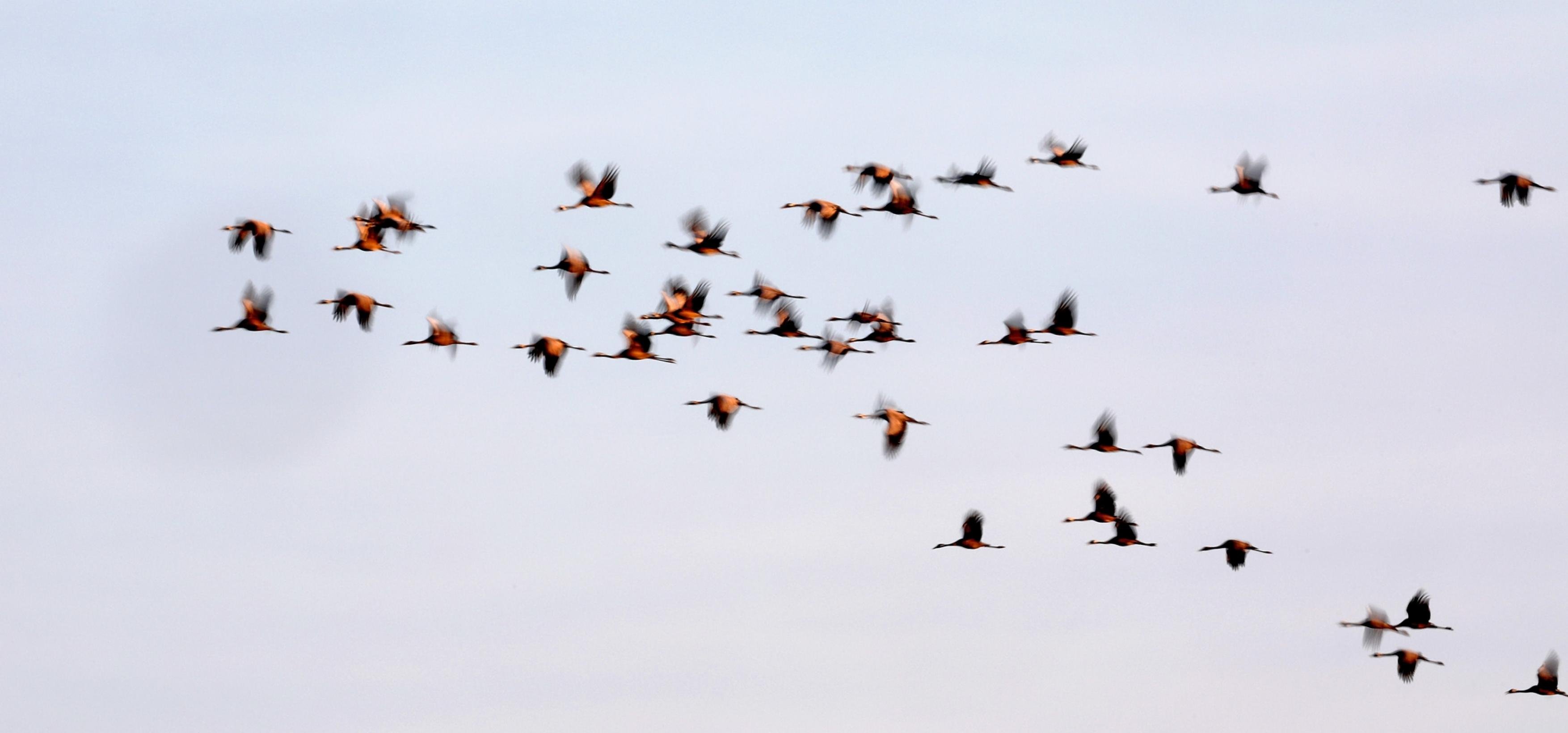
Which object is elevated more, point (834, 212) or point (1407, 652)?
point (834, 212)

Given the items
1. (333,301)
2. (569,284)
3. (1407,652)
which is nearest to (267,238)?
(333,301)

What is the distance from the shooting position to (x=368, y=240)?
61.4 metres

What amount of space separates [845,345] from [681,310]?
4.45m

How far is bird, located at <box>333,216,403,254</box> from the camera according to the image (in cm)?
6094

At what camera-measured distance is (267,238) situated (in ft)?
195

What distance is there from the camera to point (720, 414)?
2256 inches

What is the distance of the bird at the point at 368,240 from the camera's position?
60.9 m

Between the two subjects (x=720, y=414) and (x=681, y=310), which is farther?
(x=681, y=310)

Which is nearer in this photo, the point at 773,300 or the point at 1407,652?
the point at 1407,652

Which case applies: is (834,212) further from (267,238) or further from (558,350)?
(267,238)

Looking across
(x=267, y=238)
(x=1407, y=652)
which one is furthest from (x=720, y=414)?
(x=1407, y=652)

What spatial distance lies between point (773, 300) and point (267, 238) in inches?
526

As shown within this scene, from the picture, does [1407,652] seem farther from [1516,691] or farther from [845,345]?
[845,345]

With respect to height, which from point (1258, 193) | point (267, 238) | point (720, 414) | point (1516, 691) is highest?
point (1258, 193)
